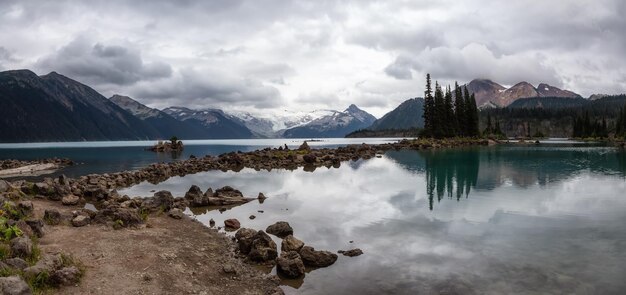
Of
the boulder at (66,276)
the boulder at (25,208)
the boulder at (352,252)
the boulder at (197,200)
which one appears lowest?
the boulder at (352,252)

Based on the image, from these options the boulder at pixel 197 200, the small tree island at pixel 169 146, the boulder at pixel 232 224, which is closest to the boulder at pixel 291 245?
the boulder at pixel 232 224

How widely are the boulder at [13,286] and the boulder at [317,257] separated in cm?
965

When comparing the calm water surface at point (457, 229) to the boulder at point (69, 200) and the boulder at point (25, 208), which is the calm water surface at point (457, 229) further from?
the boulder at point (25, 208)

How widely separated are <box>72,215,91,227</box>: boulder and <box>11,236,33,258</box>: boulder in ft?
20.7

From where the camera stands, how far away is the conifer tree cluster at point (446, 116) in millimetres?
141625

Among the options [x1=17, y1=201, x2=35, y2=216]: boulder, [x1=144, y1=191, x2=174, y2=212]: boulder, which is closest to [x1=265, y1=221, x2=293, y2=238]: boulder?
[x1=144, y1=191, x2=174, y2=212]: boulder

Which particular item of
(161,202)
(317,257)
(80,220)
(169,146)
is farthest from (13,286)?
(169,146)

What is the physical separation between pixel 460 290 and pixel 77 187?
3429cm

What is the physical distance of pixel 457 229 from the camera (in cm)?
2300

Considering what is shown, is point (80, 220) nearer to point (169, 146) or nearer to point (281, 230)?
point (281, 230)

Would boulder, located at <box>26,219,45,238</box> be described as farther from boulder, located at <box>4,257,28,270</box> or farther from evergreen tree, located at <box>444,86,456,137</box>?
evergreen tree, located at <box>444,86,456,137</box>

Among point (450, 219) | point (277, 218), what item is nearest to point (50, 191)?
point (277, 218)

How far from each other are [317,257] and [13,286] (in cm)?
1039

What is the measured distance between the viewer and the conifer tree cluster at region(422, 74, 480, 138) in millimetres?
141625
